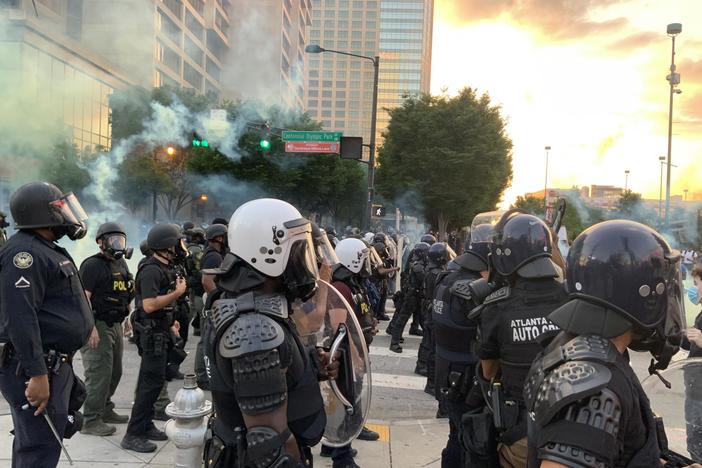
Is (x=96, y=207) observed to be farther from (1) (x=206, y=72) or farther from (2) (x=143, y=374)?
(1) (x=206, y=72)

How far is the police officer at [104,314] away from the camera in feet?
16.0

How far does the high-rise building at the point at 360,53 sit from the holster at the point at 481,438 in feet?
442

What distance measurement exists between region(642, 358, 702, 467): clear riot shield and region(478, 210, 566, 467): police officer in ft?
1.67

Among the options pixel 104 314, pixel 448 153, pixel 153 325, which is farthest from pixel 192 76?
pixel 153 325

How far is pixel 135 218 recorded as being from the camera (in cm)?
3431

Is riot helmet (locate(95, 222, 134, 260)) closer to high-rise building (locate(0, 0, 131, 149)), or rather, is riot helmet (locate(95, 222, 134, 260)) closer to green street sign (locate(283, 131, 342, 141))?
green street sign (locate(283, 131, 342, 141))

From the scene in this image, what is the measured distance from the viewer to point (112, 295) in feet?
16.5

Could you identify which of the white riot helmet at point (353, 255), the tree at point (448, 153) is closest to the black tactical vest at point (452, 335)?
the white riot helmet at point (353, 255)

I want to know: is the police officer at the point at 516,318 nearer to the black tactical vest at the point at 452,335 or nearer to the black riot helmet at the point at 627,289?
the black tactical vest at the point at 452,335

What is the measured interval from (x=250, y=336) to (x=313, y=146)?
14849mm

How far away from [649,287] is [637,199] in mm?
64430

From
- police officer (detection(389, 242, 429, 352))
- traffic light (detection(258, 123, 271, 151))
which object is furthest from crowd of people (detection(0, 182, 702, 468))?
traffic light (detection(258, 123, 271, 151))

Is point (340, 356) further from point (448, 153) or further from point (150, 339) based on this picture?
point (448, 153)

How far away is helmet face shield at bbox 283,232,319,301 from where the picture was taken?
93.4 inches
